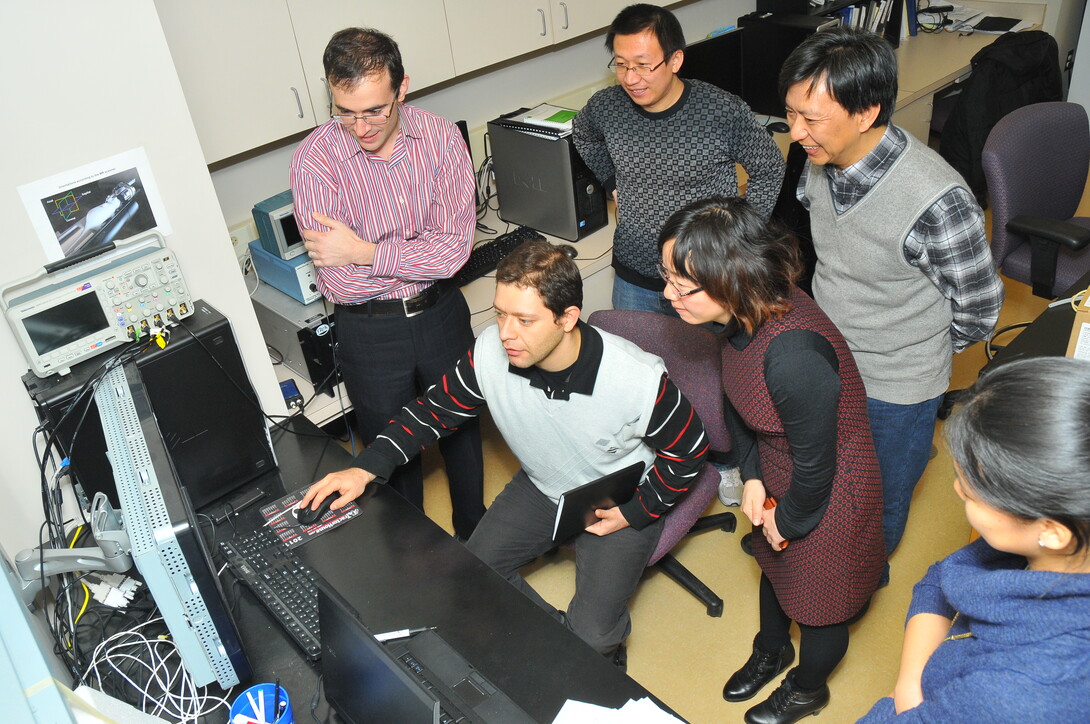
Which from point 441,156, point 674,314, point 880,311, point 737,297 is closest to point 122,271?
point 441,156

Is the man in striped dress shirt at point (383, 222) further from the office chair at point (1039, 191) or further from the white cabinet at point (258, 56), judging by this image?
the office chair at point (1039, 191)

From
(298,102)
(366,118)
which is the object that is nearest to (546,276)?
(366,118)

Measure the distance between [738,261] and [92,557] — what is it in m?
1.29

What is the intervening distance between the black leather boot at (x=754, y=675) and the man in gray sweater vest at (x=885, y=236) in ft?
1.96

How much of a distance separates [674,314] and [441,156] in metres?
0.85

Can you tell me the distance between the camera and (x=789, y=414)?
5.22ft

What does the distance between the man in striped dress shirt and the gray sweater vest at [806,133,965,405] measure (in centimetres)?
91

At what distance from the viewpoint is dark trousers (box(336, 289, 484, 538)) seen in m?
2.18

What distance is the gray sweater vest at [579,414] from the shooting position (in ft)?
6.07

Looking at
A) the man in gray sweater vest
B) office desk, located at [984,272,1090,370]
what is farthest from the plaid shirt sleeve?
office desk, located at [984,272,1090,370]

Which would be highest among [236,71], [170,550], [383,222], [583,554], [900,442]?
[236,71]

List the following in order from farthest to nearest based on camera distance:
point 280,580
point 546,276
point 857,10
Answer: point 857,10 < point 546,276 < point 280,580

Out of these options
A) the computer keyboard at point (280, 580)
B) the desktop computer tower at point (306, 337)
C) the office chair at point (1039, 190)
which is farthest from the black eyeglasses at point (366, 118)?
the office chair at point (1039, 190)

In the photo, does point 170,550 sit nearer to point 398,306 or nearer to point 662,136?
point 398,306
